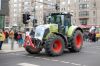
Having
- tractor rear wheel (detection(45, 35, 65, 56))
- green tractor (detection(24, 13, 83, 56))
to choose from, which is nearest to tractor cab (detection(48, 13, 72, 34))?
green tractor (detection(24, 13, 83, 56))

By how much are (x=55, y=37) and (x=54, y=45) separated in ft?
1.83

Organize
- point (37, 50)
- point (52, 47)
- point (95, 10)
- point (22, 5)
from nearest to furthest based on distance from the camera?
1. point (52, 47)
2. point (37, 50)
3. point (95, 10)
4. point (22, 5)

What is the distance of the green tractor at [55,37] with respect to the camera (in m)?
19.7

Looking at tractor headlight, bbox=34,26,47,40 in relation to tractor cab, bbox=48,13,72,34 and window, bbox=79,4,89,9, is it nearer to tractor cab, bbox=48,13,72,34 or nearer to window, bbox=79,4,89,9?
tractor cab, bbox=48,13,72,34

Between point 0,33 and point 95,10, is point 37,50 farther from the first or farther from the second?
point 95,10

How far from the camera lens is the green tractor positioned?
19688mm

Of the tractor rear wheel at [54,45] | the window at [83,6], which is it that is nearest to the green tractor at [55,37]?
the tractor rear wheel at [54,45]

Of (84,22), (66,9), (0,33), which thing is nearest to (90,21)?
(84,22)

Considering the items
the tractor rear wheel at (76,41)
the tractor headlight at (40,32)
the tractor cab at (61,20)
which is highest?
the tractor cab at (61,20)

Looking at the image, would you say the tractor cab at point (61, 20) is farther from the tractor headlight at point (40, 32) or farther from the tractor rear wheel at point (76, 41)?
the tractor headlight at point (40, 32)

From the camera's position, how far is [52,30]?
67.1 feet

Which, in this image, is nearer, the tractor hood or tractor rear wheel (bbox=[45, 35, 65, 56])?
tractor rear wheel (bbox=[45, 35, 65, 56])

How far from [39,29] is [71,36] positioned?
2.67m

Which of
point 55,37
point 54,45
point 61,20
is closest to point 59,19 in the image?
point 61,20
